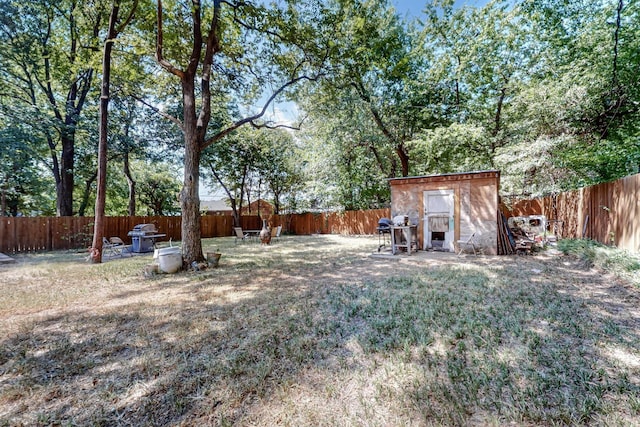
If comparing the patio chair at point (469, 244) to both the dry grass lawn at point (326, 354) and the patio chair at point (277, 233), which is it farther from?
the patio chair at point (277, 233)

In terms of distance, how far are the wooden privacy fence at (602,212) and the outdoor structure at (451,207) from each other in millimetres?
2292

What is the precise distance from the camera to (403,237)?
8430 mm

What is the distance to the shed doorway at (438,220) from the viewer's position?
800 centimetres

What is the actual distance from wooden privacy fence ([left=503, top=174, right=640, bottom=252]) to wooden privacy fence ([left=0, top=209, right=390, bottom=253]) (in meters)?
7.34

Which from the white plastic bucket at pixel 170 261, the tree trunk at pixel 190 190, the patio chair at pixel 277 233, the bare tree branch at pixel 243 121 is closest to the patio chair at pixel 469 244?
the bare tree branch at pixel 243 121

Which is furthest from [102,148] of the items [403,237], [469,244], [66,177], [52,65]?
[469,244]

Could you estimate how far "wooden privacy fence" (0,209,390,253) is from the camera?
30.0 ft

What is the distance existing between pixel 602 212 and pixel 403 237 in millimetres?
4990

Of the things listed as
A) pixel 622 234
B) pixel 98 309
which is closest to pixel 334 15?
pixel 98 309

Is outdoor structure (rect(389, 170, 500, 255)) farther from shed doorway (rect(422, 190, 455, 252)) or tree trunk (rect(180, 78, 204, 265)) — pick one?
tree trunk (rect(180, 78, 204, 265))

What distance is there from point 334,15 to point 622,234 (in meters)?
8.65

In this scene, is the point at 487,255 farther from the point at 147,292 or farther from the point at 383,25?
the point at 383,25

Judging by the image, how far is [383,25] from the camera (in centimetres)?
1166

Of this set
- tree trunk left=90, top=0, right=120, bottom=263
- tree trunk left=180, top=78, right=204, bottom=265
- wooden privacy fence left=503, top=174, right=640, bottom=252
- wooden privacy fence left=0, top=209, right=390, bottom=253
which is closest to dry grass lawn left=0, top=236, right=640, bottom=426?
tree trunk left=180, top=78, right=204, bottom=265
